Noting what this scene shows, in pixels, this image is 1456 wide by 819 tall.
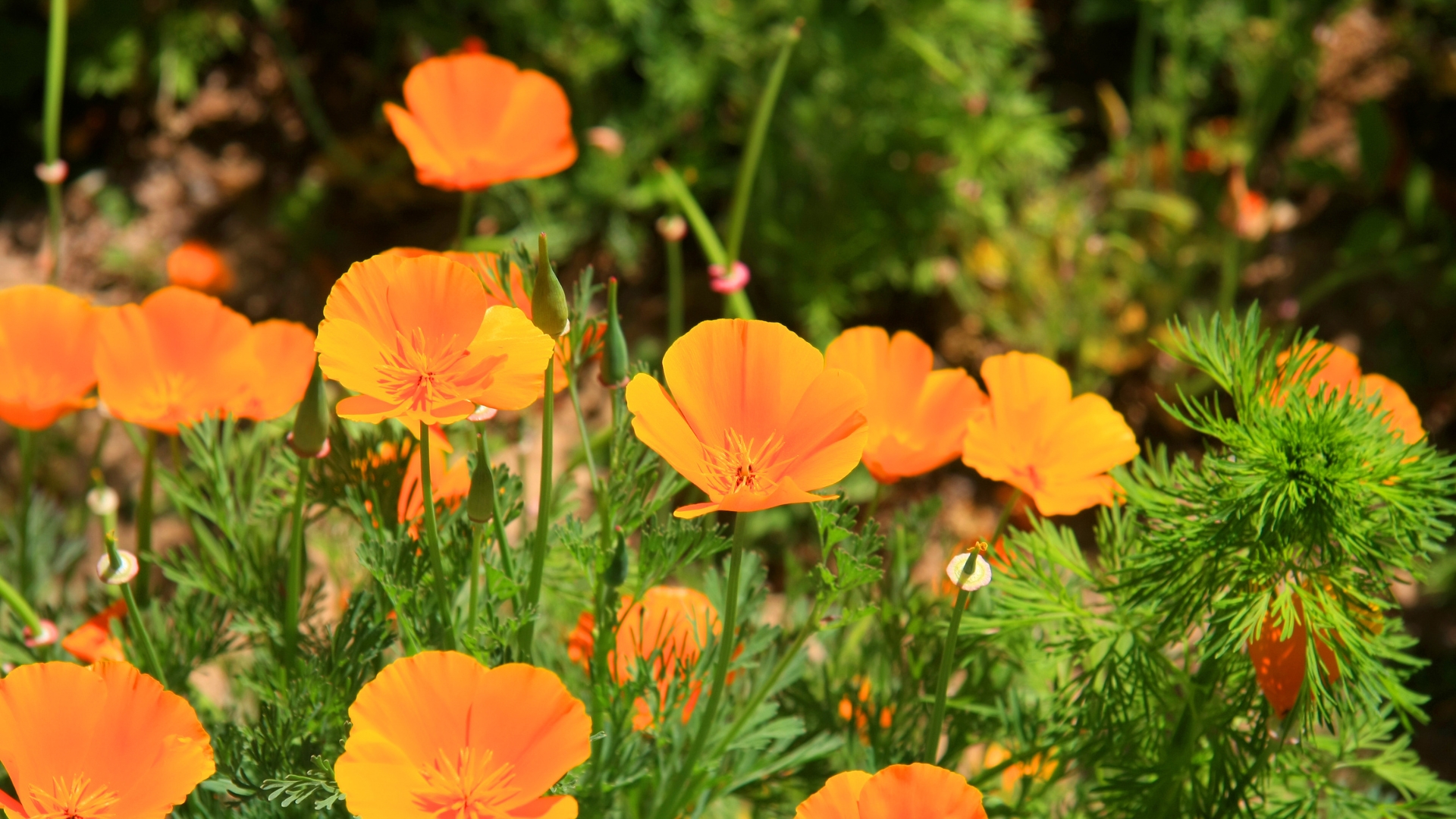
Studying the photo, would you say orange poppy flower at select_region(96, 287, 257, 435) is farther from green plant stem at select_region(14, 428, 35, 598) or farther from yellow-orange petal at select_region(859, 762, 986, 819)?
yellow-orange petal at select_region(859, 762, 986, 819)

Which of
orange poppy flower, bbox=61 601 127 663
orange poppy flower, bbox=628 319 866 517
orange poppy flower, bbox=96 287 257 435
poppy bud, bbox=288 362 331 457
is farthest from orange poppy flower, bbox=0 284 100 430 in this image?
orange poppy flower, bbox=628 319 866 517

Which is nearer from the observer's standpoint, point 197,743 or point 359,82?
point 197,743

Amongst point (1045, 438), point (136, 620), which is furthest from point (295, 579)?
point (1045, 438)

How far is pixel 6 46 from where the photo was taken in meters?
2.16

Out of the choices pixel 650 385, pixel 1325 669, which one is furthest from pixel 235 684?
pixel 1325 669

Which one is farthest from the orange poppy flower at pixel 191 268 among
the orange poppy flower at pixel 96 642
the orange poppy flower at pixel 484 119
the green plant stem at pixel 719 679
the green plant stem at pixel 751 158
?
the green plant stem at pixel 719 679

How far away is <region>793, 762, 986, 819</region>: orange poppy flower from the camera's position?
672 mm

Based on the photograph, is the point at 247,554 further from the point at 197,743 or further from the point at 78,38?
the point at 78,38

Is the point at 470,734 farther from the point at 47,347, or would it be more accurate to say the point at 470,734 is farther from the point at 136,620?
the point at 47,347

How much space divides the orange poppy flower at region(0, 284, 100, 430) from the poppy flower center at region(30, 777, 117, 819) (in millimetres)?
324

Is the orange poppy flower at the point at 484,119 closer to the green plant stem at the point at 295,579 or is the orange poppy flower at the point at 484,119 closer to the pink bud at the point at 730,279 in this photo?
the pink bud at the point at 730,279

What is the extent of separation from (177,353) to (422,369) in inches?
15.1

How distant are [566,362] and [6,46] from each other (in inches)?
75.8

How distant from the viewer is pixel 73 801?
2.23 feet
